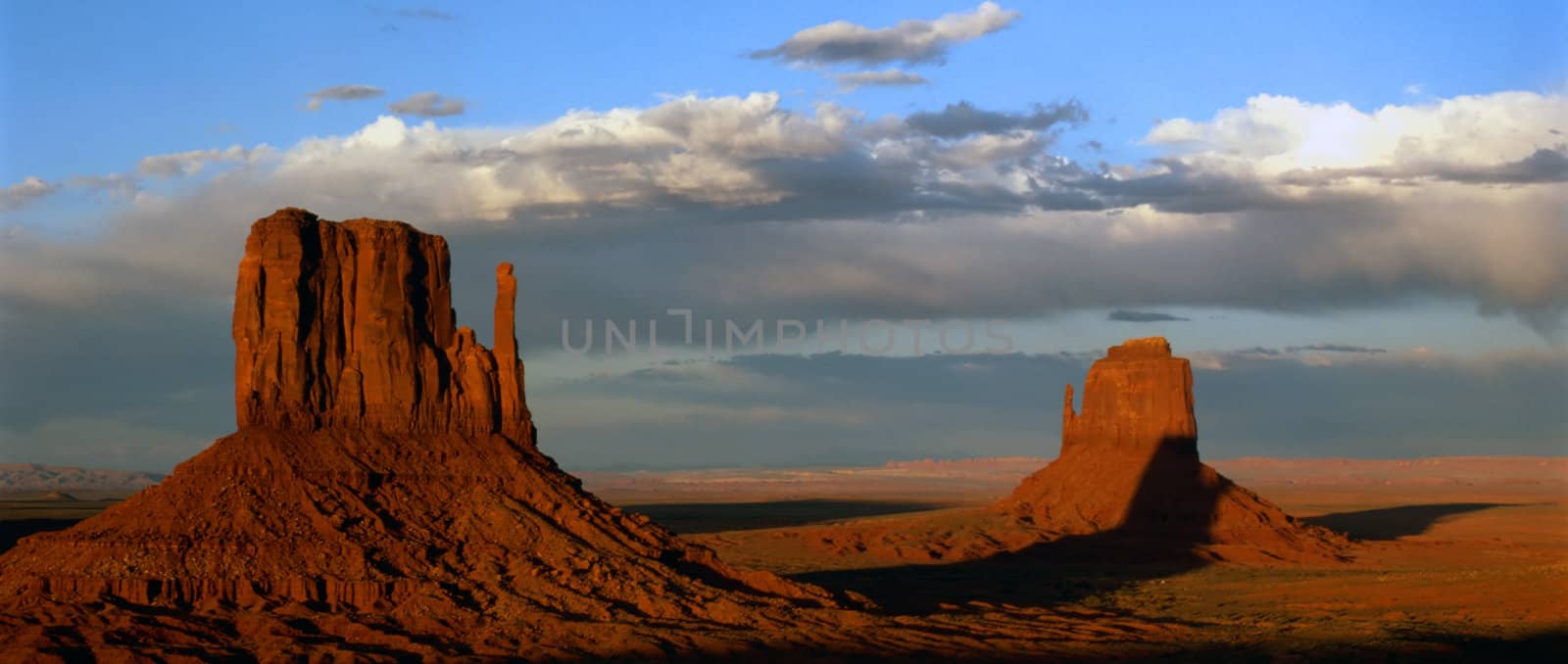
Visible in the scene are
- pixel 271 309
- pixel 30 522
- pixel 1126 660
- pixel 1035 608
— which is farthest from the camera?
pixel 30 522

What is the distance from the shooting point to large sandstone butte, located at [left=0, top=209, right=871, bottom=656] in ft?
144

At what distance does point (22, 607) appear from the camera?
4300 centimetres

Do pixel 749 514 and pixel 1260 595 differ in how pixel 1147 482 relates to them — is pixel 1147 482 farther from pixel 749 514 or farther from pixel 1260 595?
pixel 749 514

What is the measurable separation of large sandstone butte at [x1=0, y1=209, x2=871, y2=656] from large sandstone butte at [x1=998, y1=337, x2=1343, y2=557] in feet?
152

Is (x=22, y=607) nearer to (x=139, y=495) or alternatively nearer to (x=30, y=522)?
(x=139, y=495)

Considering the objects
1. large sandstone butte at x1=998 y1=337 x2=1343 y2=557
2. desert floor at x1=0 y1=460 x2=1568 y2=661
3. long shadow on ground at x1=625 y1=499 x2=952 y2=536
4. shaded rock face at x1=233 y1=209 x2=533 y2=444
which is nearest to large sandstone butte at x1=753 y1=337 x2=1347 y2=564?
large sandstone butte at x1=998 y1=337 x2=1343 y2=557

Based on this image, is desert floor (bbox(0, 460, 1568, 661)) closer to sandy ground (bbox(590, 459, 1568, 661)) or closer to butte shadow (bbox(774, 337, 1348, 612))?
sandy ground (bbox(590, 459, 1568, 661))

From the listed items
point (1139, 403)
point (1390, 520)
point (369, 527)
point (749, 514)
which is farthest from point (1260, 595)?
point (749, 514)

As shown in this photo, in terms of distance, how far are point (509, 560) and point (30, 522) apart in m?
73.9

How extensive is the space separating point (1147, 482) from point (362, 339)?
195 feet

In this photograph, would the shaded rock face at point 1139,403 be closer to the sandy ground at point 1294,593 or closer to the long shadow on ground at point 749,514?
the sandy ground at point 1294,593

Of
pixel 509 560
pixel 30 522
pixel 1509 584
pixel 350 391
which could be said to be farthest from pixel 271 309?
pixel 30 522

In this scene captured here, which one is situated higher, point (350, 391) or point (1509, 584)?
point (350, 391)

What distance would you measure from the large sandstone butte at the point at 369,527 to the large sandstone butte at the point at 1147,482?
46262 mm
